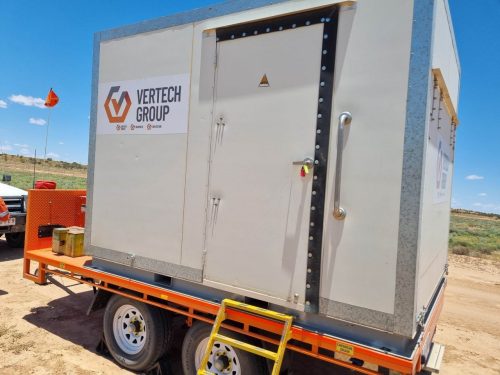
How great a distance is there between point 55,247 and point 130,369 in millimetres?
2011

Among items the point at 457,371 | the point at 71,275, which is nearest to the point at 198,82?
the point at 71,275

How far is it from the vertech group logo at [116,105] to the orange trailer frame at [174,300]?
1721mm

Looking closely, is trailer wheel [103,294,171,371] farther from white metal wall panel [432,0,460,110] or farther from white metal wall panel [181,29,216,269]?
white metal wall panel [432,0,460,110]

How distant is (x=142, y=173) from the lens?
3975mm

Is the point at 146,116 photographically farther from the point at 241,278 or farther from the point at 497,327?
the point at 497,327

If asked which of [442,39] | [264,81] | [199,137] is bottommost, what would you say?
[199,137]

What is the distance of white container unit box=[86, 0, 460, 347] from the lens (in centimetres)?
259

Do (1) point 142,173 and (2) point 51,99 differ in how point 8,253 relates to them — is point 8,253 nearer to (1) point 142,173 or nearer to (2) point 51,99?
(2) point 51,99

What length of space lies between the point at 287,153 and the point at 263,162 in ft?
0.78

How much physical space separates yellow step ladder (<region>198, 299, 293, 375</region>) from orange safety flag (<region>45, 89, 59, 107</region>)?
17.3 ft

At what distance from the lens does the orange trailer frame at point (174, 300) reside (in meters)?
2.70

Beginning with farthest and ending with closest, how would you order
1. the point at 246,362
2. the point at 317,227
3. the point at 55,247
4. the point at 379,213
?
the point at 55,247 < the point at 246,362 < the point at 317,227 < the point at 379,213

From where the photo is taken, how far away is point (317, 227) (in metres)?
2.87

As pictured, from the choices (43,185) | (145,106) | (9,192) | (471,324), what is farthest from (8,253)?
(471,324)
